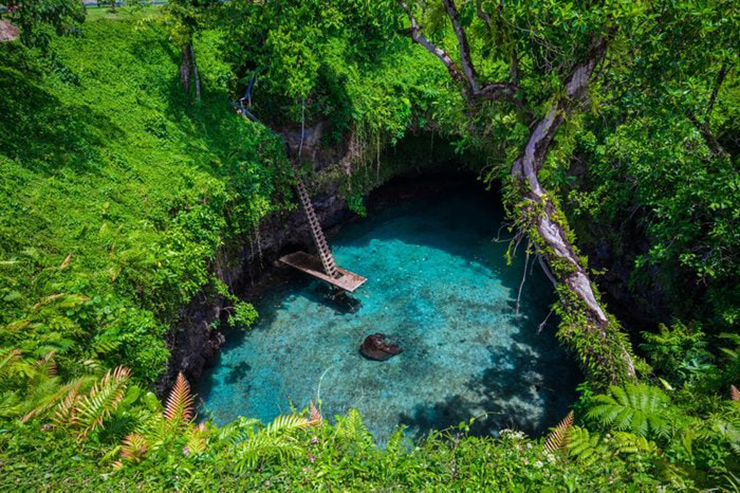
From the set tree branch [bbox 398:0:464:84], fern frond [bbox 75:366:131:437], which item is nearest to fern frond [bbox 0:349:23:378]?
fern frond [bbox 75:366:131:437]

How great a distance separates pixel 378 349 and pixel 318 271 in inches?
157

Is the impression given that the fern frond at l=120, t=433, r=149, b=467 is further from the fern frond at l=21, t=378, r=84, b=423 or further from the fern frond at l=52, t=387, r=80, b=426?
the fern frond at l=21, t=378, r=84, b=423

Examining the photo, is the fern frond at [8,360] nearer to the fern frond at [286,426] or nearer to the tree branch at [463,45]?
the fern frond at [286,426]

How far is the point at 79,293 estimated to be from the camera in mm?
8062

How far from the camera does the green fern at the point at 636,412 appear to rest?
631cm

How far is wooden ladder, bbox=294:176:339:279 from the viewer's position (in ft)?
48.8

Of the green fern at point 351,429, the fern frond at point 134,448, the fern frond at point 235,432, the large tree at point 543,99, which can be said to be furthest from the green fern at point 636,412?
the fern frond at point 134,448

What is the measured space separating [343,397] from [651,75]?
10385 mm

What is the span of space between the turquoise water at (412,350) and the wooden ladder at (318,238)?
3.29 feet

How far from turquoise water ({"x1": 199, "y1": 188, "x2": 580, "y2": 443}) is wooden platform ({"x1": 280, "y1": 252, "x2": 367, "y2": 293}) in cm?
74

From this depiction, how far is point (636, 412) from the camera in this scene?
259 inches

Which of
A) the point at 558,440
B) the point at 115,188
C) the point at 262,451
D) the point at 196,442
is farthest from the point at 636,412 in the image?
the point at 115,188

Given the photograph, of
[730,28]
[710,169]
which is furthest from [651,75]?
[710,169]

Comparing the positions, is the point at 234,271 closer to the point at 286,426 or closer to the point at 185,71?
the point at 185,71
